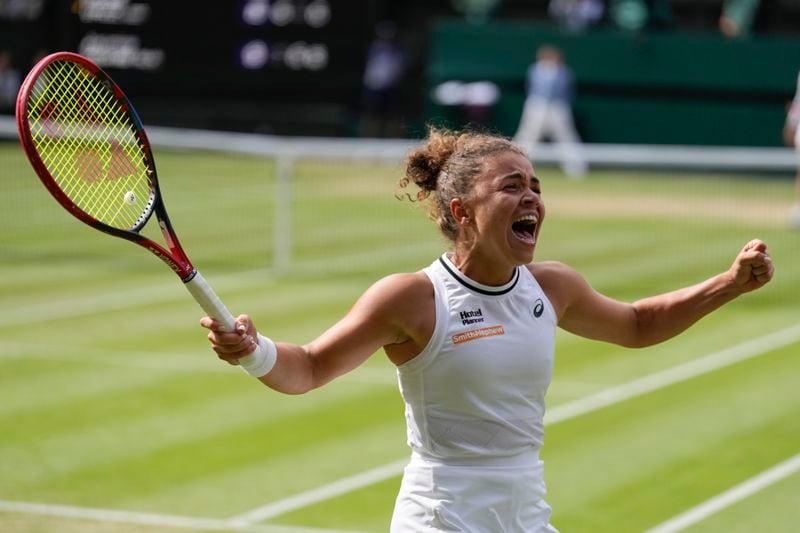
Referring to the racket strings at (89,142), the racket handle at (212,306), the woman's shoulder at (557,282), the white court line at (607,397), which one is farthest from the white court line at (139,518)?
the racket handle at (212,306)

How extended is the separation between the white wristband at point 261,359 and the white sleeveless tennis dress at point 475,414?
50cm

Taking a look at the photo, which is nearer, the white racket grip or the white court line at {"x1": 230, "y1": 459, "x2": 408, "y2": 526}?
the white racket grip

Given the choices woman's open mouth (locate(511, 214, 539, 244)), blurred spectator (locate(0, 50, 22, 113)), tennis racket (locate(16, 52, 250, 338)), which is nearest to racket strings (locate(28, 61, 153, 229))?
tennis racket (locate(16, 52, 250, 338))

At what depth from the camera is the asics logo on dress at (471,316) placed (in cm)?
480

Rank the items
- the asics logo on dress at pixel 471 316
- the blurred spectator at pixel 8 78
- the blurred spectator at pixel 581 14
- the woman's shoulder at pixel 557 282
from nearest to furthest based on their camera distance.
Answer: the asics logo on dress at pixel 471 316 < the woman's shoulder at pixel 557 282 < the blurred spectator at pixel 8 78 < the blurred spectator at pixel 581 14

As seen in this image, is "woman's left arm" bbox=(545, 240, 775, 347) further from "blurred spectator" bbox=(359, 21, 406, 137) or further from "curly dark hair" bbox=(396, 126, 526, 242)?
"blurred spectator" bbox=(359, 21, 406, 137)

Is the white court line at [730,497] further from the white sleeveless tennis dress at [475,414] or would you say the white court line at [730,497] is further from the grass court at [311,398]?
the white sleeveless tennis dress at [475,414]

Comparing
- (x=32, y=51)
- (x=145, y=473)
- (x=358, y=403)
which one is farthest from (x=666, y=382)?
(x=32, y=51)

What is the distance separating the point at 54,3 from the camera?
18.8 metres

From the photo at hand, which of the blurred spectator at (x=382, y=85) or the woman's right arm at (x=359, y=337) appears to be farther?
the blurred spectator at (x=382, y=85)

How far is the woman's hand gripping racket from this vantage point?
14.8ft

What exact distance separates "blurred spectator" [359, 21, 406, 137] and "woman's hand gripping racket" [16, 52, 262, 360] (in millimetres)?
25529

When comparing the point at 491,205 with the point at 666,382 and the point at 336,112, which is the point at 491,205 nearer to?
the point at 666,382

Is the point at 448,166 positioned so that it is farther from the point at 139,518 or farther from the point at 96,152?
the point at 139,518
